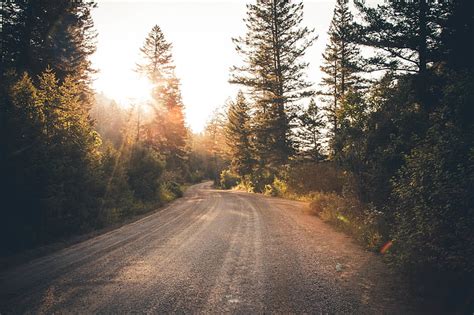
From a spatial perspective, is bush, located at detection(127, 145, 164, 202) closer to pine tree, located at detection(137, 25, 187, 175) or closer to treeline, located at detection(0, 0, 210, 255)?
treeline, located at detection(0, 0, 210, 255)

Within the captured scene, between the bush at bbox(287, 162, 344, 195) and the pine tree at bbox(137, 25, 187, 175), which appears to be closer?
the bush at bbox(287, 162, 344, 195)

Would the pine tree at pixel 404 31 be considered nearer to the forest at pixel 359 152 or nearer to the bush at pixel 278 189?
the forest at pixel 359 152

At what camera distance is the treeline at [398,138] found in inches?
177

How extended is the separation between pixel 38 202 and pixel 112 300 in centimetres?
603

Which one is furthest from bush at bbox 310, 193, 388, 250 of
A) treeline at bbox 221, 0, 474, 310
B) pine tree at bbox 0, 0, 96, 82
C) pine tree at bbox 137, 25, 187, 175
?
pine tree at bbox 137, 25, 187, 175

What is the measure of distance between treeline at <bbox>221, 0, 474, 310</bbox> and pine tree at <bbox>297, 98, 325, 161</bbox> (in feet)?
0.30

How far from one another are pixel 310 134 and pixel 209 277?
21.9 meters

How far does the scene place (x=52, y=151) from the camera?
32.4 feet

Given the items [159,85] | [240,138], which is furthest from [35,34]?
[240,138]

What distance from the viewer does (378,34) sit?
12562mm

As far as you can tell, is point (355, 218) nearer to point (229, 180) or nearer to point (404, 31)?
point (404, 31)

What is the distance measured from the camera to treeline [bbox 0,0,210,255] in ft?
28.0

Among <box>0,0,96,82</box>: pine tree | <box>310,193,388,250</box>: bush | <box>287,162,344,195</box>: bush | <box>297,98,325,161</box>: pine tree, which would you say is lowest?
<box>310,193,388,250</box>: bush

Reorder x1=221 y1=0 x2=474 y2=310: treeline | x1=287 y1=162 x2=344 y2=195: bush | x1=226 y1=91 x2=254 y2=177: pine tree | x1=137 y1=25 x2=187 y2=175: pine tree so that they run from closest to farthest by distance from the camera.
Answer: x1=221 y1=0 x2=474 y2=310: treeline
x1=287 y1=162 x2=344 y2=195: bush
x1=137 y1=25 x2=187 y2=175: pine tree
x1=226 y1=91 x2=254 y2=177: pine tree
